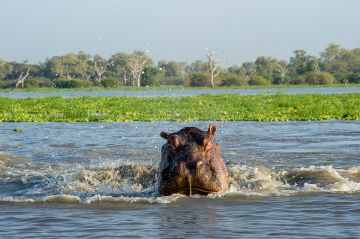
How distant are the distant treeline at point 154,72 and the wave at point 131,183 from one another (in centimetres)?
9129

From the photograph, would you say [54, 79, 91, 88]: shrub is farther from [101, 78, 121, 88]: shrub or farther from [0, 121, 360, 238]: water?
[0, 121, 360, 238]: water

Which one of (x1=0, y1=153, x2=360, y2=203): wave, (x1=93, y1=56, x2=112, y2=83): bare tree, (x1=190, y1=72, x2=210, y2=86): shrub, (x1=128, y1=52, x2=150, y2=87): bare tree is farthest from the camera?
(x1=93, y1=56, x2=112, y2=83): bare tree

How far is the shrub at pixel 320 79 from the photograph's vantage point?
10588 centimetres

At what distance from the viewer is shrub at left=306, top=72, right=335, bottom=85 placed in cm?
10588

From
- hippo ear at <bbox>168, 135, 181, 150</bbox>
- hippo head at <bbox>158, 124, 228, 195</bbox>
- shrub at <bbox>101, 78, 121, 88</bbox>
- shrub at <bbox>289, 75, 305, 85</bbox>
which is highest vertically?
hippo ear at <bbox>168, 135, 181, 150</bbox>

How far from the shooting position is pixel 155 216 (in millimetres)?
8664

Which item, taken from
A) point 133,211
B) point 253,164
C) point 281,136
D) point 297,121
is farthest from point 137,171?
point 297,121

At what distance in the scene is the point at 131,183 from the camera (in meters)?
11.9

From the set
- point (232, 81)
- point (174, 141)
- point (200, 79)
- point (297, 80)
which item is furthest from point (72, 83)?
point (174, 141)

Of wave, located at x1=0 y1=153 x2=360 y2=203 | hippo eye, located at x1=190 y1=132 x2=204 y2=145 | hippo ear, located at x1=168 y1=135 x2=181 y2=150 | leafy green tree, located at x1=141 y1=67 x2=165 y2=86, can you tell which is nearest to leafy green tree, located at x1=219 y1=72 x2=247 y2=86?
leafy green tree, located at x1=141 y1=67 x2=165 y2=86

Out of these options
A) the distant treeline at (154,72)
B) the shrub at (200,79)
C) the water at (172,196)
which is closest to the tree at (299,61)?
the distant treeline at (154,72)

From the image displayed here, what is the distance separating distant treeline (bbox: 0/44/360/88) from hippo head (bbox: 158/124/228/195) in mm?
94219

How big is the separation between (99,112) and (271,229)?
2619cm

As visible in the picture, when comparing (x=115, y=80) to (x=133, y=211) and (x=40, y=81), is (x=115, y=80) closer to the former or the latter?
(x=40, y=81)
